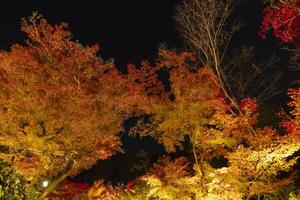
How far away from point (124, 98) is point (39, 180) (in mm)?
3688

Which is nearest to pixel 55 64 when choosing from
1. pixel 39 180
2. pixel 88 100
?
pixel 88 100

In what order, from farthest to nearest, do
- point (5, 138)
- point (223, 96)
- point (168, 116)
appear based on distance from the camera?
point (223, 96) → point (168, 116) → point (5, 138)

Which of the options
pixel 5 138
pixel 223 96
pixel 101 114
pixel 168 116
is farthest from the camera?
pixel 223 96

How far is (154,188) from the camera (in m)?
13.3

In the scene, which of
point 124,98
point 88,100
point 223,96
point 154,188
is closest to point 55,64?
point 88,100

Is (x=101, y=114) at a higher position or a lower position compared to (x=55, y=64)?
lower

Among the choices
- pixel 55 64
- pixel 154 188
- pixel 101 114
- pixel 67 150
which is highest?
pixel 55 64

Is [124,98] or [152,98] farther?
[152,98]

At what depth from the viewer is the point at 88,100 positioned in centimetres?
1227

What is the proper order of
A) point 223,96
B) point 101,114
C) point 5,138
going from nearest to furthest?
point 5,138
point 101,114
point 223,96

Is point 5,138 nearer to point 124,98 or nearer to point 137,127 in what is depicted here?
point 124,98

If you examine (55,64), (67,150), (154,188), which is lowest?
(154,188)

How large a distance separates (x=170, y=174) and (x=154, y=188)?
76 centimetres

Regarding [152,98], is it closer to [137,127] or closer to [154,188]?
[137,127]
